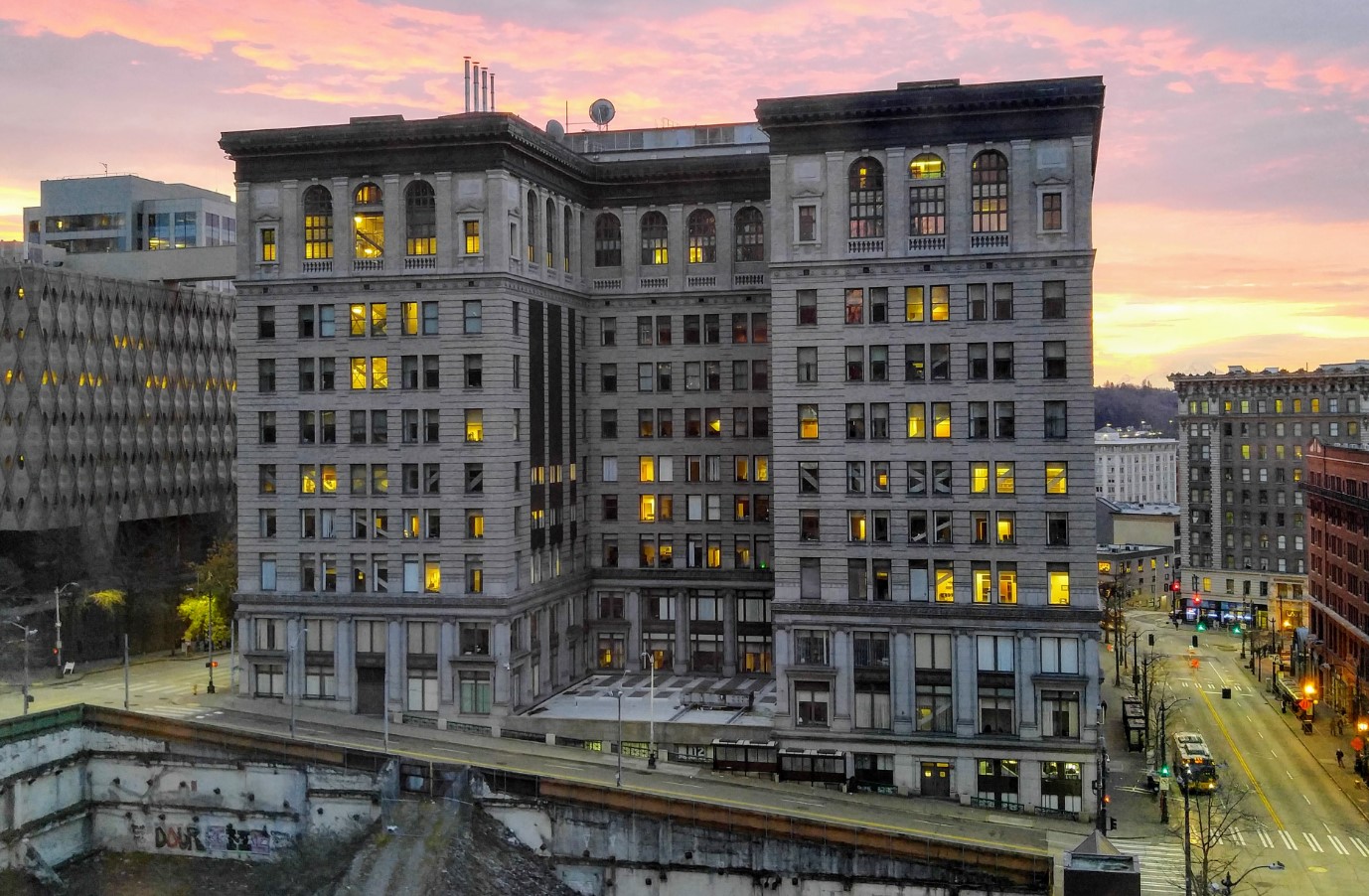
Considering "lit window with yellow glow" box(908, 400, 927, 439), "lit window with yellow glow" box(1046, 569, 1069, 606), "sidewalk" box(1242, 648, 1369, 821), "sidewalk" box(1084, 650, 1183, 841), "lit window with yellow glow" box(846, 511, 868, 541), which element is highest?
"lit window with yellow glow" box(908, 400, 927, 439)

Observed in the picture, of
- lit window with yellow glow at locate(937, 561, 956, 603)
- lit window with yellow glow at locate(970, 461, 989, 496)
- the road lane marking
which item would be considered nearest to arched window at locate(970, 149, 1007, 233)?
lit window with yellow glow at locate(970, 461, 989, 496)

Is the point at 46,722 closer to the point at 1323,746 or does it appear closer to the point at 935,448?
the point at 935,448

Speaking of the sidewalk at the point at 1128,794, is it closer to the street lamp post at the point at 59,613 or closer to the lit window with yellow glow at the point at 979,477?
the lit window with yellow glow at the point at 979,477

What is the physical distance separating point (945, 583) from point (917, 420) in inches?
389

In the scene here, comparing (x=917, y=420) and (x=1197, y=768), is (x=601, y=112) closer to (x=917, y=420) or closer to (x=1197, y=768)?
(x=917, y=420)

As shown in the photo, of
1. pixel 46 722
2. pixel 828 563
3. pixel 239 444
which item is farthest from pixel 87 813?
pixel 828 563

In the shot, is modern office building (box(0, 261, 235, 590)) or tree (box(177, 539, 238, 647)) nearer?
tree (box(177, 539, 238, 647))

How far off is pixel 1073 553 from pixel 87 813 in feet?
209

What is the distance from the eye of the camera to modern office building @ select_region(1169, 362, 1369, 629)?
160500 mm

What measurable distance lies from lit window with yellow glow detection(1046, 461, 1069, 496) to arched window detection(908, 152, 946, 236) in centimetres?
1565

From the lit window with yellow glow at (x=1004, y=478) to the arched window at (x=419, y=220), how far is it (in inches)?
1555

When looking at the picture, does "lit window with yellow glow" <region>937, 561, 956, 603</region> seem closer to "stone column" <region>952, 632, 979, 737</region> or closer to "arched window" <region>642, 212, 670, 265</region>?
"stone column" <region>952, 632, 979, 737</region>

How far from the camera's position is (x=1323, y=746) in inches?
3866

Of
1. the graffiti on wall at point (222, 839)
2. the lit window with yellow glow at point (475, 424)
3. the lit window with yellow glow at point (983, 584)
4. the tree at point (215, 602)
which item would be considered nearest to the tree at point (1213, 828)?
the lit window with yellow glow at point (983, 584)
